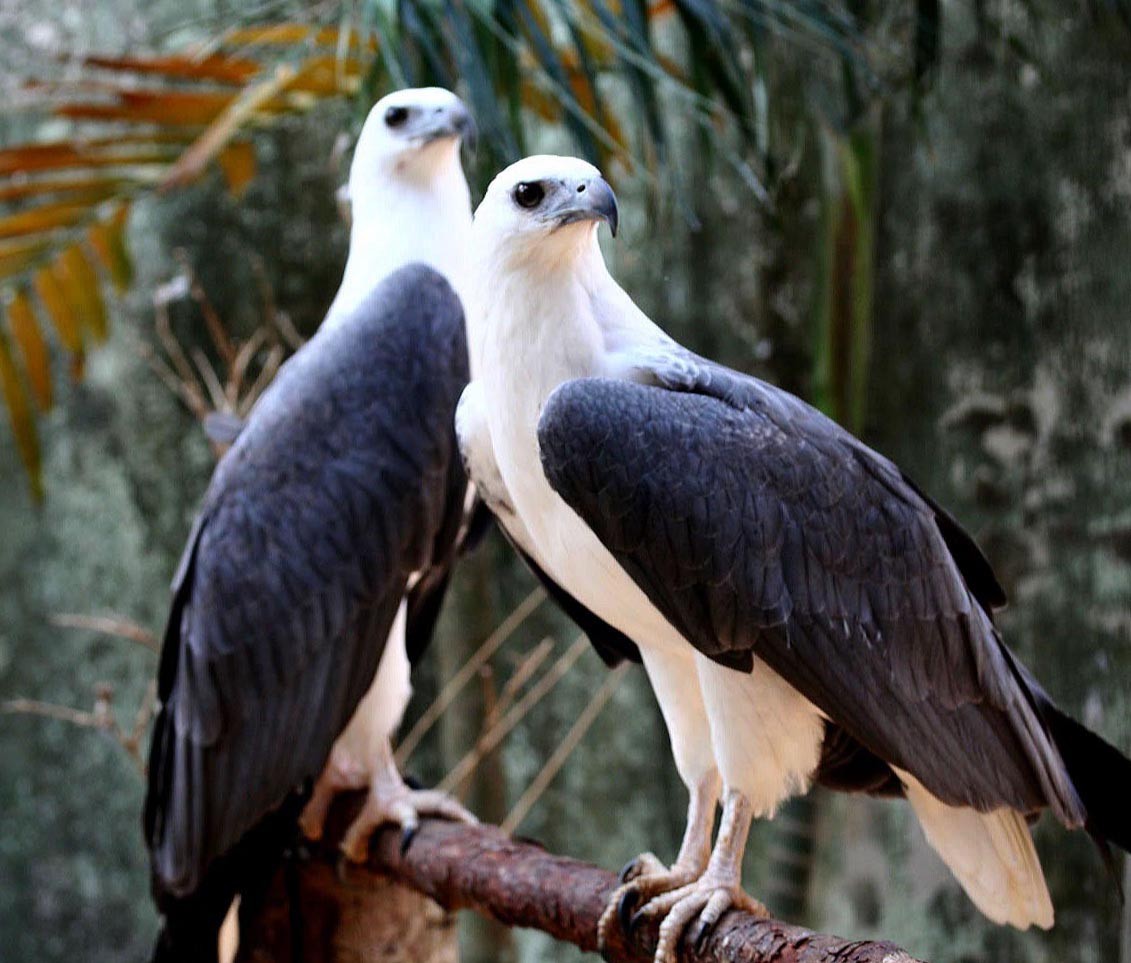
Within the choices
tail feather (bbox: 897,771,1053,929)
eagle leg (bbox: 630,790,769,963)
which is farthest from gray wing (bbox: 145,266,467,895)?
tail feather (bbox: 897,771,1053,929)

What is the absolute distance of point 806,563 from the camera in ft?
4.95

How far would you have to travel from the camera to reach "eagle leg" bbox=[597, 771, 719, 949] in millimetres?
1642

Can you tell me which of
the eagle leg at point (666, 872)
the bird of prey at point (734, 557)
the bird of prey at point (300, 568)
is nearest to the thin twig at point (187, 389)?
the bird of prey at point (300, 568)

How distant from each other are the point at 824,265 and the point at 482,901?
1.44 metres

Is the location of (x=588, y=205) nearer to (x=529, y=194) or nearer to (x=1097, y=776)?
(x=529, y=194)

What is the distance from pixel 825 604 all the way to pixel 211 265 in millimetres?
2959

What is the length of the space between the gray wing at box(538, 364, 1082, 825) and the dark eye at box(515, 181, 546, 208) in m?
Result: 0.19

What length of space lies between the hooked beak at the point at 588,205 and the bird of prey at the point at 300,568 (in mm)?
857

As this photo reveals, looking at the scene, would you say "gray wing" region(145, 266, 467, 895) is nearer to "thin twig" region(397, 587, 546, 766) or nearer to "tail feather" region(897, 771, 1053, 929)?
"thin twig" region(397, 587, 546, 766)

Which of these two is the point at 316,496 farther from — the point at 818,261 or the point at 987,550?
the point at 987,550

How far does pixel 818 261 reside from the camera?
9.17 ft

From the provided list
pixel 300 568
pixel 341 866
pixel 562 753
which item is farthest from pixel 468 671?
pixel 300 568

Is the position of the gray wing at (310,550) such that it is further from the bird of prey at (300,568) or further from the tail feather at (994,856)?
the tail feather at (994,856)

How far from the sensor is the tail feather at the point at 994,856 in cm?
167
